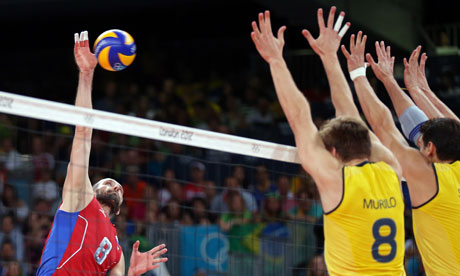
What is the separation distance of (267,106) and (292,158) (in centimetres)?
915

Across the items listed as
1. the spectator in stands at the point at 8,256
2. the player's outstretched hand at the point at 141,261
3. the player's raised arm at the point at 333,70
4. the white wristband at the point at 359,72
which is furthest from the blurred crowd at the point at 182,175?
the player's raised arm at the point at 333,70

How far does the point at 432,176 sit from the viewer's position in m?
Result: 4.47

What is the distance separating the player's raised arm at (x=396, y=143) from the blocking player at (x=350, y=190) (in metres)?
0.59

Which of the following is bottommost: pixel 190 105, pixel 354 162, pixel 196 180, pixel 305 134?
pixel 354 162

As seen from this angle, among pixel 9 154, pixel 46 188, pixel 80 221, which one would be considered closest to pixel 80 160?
pixel 80 221

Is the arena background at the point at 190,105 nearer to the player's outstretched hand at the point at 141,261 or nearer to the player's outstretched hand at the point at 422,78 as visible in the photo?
the player's outstretched hand at the point at 141,261

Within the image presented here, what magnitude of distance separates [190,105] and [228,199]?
205 inches

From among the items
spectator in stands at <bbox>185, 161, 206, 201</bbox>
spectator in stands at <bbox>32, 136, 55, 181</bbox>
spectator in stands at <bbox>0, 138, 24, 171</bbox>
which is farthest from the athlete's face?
spectator in stands at <bbox>0, 138, 24, 171</bbox>

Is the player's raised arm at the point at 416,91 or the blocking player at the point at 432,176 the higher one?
the player's raised arm at the point at 416,91

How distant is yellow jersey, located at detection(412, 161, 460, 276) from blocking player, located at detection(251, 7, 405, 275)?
0.67 m

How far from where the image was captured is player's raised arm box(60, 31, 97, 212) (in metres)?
5.01

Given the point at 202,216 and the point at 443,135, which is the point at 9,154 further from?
the point at 443,135

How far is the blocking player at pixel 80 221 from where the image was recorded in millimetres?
5023

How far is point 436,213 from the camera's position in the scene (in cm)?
454
